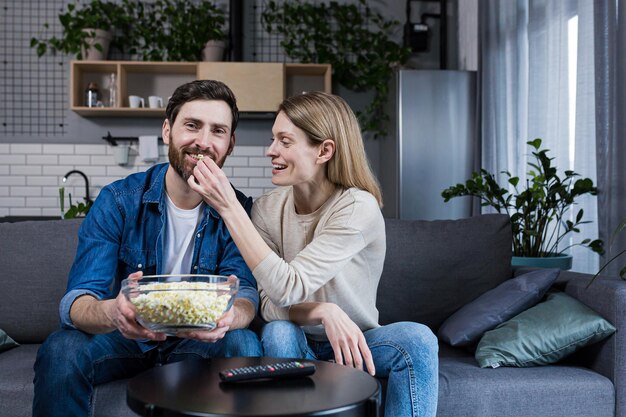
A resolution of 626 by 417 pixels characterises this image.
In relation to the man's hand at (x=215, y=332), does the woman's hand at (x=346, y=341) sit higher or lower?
lower

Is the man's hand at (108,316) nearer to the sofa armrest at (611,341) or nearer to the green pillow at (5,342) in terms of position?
the green pillow at (5,342)

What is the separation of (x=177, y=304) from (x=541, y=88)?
306 centimetres

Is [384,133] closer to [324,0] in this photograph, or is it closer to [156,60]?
[324,0]

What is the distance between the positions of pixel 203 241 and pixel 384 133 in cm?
368

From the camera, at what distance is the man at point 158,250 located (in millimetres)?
1776

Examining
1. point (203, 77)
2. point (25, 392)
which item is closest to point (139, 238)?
point (25, 392)

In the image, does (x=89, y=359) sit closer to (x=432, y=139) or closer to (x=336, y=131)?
(x=336, y=131)

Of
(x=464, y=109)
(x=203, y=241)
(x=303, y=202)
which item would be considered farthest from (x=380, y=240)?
(x=464, y=109)

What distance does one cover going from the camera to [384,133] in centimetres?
557

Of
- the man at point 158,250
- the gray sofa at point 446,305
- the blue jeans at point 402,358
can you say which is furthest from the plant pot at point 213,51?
the blue jeans at point 402,358

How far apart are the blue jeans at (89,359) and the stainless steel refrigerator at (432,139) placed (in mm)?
3153

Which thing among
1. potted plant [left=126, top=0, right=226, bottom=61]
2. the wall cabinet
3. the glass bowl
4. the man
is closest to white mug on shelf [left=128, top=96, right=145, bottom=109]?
the wall cabinet

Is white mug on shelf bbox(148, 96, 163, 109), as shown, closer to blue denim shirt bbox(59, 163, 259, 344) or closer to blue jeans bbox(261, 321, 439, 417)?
blue denim shirt bbox(59, 163, 259, 344)

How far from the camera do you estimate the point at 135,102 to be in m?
5.33
